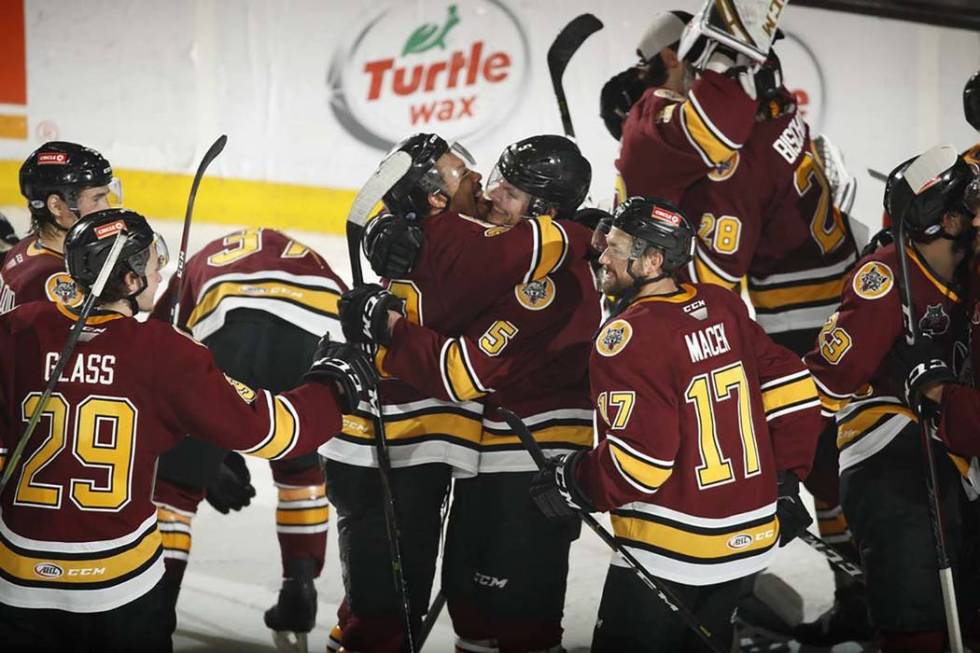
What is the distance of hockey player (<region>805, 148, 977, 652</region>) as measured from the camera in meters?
2.75

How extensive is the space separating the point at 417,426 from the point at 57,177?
1.03 metres

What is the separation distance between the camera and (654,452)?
7.72 ft

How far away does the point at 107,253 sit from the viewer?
7.67 feet

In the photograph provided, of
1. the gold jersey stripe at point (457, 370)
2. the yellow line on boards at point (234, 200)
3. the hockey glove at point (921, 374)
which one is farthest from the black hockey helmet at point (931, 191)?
the yellow line on boards at point (234, 200)

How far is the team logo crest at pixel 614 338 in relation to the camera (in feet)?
7.86

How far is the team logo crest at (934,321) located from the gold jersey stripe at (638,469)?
769 millimetres

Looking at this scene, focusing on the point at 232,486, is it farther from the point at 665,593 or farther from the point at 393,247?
the point at 665,593

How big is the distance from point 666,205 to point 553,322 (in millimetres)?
437

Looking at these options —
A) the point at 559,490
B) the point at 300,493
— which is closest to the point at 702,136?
the point at 559,490

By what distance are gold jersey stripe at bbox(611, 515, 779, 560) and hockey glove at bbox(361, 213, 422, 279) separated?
0.70 meters

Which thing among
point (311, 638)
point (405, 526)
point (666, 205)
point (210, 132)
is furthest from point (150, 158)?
point (666, 205)

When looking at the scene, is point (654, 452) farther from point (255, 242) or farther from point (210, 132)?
point (210, 132)

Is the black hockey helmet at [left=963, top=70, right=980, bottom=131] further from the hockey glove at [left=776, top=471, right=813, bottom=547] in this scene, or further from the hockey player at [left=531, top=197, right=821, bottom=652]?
the hockey glove at [left=776, top=471, right=813, bottom=547]

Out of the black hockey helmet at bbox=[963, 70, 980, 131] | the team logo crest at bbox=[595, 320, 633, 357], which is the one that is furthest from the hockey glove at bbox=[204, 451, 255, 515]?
the black hockey helmet at bbox=[963, 70, 980, 131]
